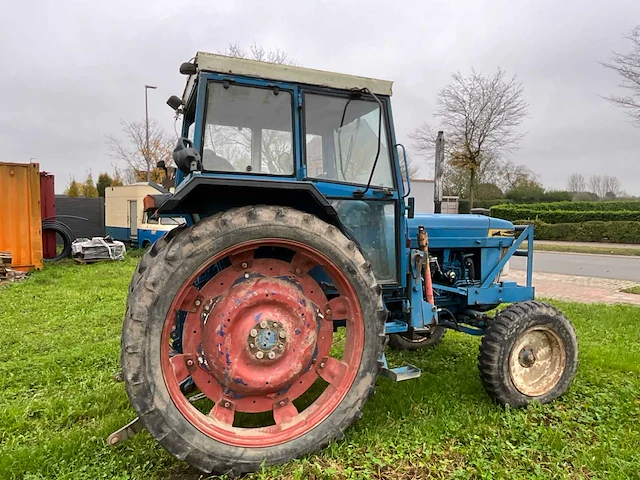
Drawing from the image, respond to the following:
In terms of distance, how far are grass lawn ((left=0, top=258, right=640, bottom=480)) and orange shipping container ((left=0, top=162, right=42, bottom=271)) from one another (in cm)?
658

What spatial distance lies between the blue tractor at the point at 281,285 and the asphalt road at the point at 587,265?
9.65 meters

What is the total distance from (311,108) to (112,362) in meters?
3.12

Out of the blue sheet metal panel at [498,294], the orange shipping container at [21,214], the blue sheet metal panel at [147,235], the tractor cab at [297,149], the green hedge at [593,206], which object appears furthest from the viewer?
the green hedge at [593,206]

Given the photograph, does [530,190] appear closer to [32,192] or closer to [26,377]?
[32,192]

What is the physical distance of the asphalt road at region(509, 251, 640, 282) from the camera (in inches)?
459

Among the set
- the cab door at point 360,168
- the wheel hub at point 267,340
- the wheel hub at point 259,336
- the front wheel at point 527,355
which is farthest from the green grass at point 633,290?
the wheel hub at point 267,340

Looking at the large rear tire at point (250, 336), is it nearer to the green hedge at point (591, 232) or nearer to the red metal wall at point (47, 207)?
the red metal wall at point (47, 207)

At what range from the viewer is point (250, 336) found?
2605 mm

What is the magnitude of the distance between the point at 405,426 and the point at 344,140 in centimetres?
197

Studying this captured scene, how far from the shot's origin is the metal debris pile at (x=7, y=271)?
31.3ft

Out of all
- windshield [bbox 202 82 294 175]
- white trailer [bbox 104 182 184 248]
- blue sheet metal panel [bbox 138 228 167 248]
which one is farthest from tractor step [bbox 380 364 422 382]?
white trailer [bbox 104 182 184 248]

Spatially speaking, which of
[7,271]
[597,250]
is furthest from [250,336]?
[597,250]

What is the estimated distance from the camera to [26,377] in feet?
13.1

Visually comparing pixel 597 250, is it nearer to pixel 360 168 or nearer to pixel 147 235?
pixel 147 235
